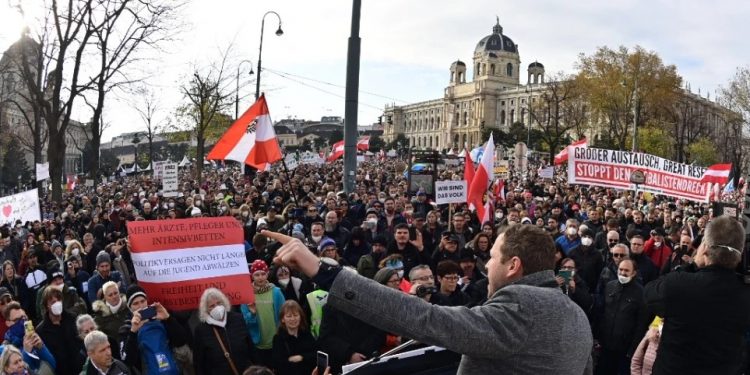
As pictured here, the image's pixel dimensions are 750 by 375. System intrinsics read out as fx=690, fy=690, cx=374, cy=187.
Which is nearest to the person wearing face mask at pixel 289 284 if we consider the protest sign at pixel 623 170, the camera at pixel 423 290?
the camera at pixel 423 290

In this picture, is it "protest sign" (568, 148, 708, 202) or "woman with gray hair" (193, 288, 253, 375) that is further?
"protest sign" (568, 148, 708, 202)

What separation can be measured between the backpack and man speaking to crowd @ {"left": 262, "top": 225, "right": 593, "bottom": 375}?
3.76 meters

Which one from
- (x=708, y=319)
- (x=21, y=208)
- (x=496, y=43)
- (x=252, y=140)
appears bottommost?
(x=21, y=208)

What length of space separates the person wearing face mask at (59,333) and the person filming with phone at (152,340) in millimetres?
935

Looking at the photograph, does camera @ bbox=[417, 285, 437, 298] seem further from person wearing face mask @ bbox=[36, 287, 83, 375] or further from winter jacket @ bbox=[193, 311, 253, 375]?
person wearing face mask @ bbox=[36, 287, 83, 375]

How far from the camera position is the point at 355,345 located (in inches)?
200

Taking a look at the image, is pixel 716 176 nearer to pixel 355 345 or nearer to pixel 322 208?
pixel 322 208

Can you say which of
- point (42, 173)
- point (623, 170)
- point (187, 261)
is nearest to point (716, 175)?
point (623, 170)

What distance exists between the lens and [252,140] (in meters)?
10.9

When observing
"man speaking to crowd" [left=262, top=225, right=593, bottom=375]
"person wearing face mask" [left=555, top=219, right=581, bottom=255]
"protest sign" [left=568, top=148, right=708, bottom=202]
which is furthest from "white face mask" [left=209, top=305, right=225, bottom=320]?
"protest sign" [left=568, top=148, right=708, bottom=202]

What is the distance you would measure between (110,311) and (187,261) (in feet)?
3.93

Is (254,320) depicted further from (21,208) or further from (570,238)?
(21,208)

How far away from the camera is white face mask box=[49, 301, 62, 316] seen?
250 inches

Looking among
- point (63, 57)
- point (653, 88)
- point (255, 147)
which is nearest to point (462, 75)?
point (653, 88)
